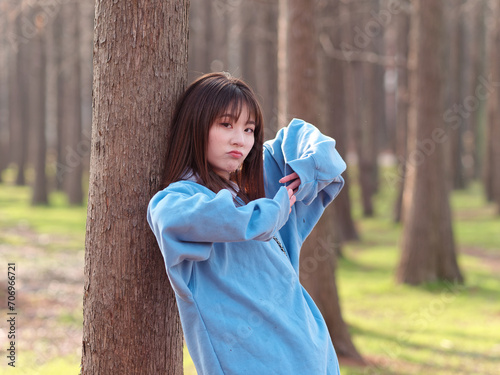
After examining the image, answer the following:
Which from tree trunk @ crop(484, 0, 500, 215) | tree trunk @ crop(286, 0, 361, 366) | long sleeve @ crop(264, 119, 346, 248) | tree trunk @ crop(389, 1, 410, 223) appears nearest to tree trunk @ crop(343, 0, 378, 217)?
tree trunk @ crop(389, 1, 410, 223)

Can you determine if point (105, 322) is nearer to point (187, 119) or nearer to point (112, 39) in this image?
point (187, 119)

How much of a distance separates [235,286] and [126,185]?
1.74 ft

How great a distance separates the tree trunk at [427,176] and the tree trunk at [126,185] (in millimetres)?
7312

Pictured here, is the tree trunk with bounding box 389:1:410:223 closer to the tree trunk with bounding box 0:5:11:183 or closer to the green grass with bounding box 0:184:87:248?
the green grass with bounding box 0:184:87:248

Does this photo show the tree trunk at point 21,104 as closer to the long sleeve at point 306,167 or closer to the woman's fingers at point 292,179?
the long sleeve at point 306,167

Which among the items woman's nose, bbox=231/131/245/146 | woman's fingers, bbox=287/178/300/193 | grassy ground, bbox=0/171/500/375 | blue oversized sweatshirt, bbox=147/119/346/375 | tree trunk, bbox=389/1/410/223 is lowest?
grassy ground, bbox=0/171/500/375

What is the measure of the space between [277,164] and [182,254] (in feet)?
2.61

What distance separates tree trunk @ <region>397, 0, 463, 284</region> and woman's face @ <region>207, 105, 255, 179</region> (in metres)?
7.25

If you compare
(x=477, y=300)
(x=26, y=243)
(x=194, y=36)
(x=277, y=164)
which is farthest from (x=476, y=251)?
(x=194, y=36)

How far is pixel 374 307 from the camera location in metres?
8.10

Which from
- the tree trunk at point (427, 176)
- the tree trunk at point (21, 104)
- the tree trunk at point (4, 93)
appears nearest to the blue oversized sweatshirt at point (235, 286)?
the tree trunk at point (427, 176)

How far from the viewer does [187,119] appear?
6.45ft

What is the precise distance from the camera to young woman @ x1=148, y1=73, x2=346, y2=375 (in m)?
1.69

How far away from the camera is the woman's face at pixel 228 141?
194cm
